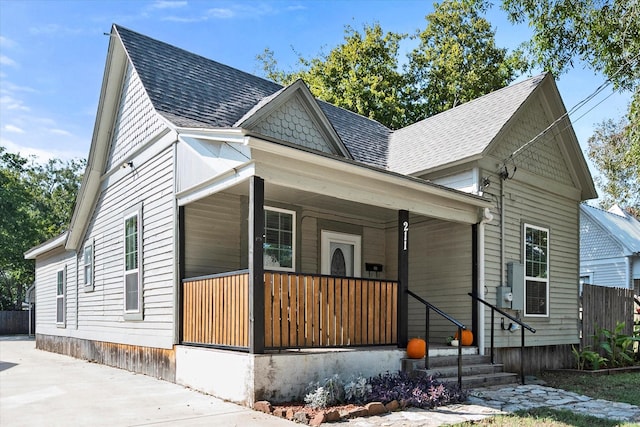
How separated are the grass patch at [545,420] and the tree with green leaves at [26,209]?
95.2 ft

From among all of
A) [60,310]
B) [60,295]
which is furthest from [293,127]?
[60,310]

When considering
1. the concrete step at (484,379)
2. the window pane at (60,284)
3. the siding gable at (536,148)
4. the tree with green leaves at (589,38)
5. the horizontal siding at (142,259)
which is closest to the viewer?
the concrete step at (484,379)

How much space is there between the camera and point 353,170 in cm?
736

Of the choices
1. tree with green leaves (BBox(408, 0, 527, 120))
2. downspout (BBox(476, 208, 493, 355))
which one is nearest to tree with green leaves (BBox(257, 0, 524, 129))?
tree with green leaves (BBox(408, 0, 527, 120))

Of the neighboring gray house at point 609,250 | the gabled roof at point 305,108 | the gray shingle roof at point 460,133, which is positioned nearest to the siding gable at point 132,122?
the gabled roof at point 305,108

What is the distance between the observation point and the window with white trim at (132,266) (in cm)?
967

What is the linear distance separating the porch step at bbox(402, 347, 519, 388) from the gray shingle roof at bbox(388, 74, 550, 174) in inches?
141

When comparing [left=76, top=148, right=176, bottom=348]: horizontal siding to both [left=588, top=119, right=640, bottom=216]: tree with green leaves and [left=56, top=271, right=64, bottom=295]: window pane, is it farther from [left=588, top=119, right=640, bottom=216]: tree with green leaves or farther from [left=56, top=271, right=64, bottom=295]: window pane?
[left=588, top=119, right=640, bottom=216]: tree with green leaves

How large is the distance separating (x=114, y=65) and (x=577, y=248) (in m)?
10.6

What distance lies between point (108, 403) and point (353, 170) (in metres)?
4.26

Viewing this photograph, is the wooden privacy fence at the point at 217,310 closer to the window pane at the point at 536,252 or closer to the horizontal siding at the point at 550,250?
the horizontal siding at the point at 550,250

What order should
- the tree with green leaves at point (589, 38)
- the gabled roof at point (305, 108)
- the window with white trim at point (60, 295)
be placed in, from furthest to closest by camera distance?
the window with white trim at point (60, 295)
the tree with green leaves at point (589, 38)
the gabled roof at point (305, 108)

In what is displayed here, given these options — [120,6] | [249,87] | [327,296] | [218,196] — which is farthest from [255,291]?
[120,6]

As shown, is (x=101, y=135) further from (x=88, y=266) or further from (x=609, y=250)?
(x=609, y=250)
